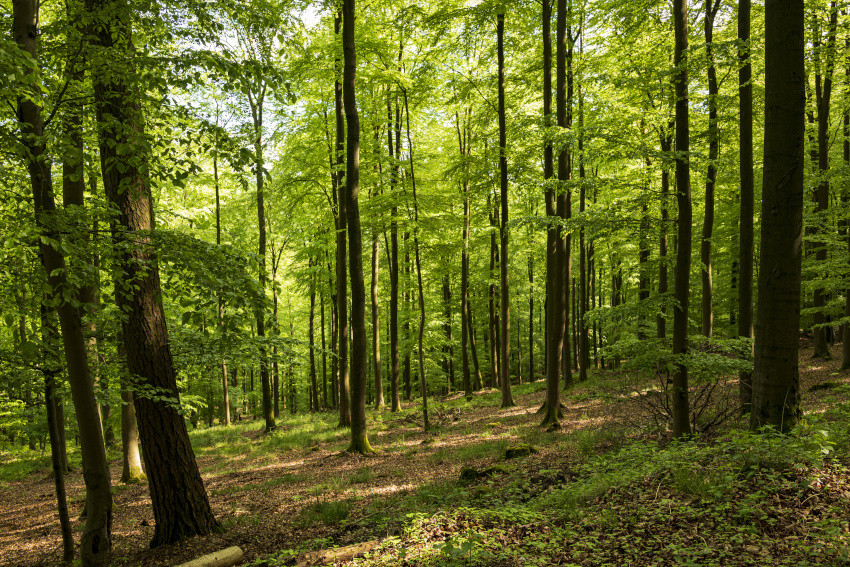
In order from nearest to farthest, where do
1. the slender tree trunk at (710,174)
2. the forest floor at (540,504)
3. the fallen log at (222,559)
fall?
the forest floor at (540,504) → the fallen log at (222,559) → the slender tree trunk at (710,174)

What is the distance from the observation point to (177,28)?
551 cm

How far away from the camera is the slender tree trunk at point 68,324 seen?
4.41 meters

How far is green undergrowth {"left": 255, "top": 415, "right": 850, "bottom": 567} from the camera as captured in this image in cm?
399

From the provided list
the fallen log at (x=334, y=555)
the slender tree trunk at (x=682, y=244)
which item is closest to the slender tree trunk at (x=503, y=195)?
the slender tree trunk at (x=682, y=244)

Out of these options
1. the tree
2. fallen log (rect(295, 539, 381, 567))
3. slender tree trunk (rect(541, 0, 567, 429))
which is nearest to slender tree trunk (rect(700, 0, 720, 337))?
slender tree trunk (rect(541, 0, 567, 429))

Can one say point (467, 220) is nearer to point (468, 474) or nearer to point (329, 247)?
point (329, 247)

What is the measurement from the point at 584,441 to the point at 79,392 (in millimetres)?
7982

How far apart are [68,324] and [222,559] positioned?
10.9ft

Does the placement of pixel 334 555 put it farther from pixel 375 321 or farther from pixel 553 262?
pixel 375 321

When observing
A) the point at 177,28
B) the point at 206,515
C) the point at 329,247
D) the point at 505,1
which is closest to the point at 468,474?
the point at 206,515

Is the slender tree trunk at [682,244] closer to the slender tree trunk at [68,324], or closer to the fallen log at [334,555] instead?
the fallen log at [334,555]

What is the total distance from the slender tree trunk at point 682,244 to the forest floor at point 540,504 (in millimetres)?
730

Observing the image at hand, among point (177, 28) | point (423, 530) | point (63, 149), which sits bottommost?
point (423, 530)

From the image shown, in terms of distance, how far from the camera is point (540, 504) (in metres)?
5.68
